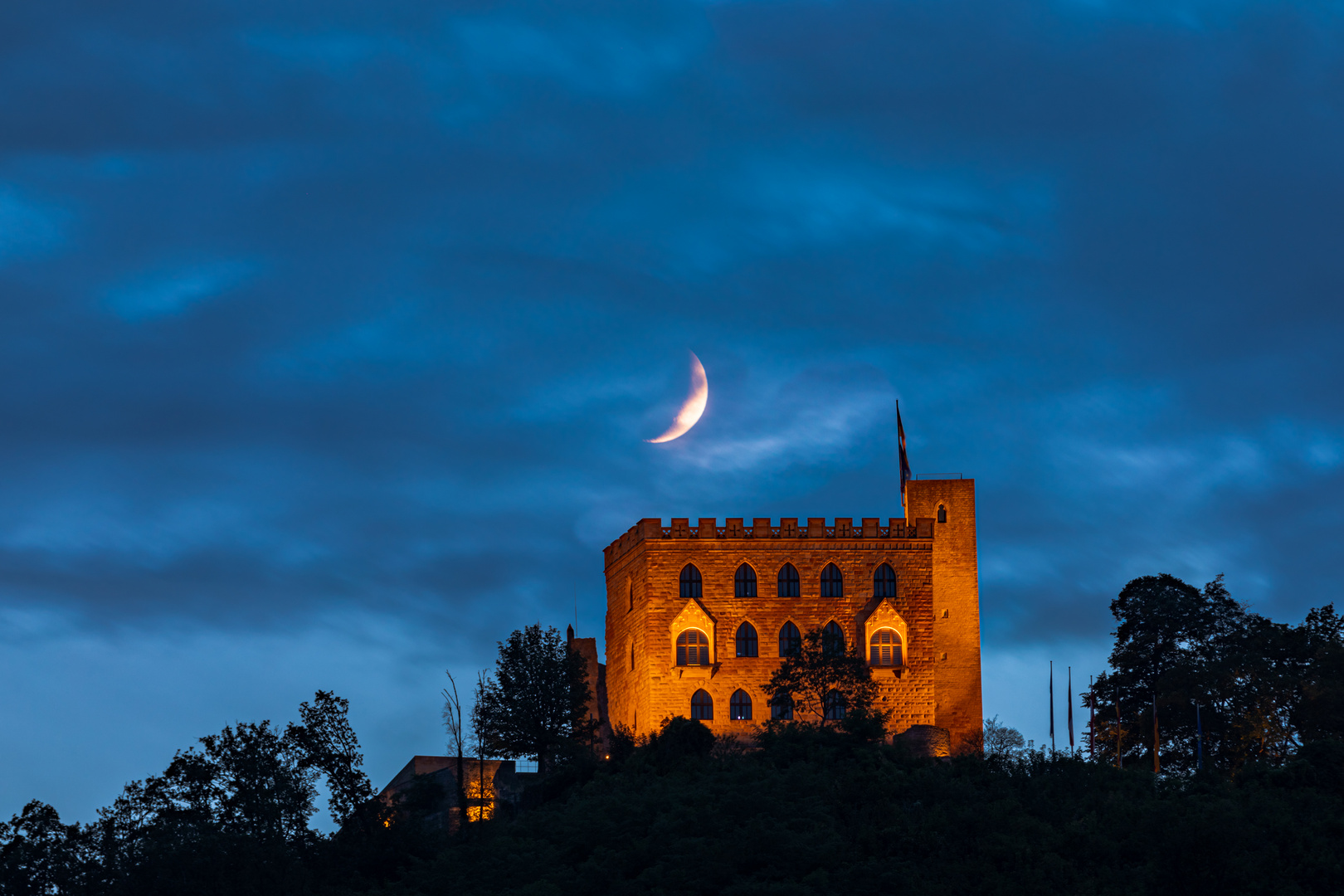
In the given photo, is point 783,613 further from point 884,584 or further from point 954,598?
point 954,598

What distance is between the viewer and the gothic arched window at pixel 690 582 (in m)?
75.2

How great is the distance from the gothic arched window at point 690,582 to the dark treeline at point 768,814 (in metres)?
5.40

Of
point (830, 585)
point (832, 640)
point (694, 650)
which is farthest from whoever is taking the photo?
point (830, 585)

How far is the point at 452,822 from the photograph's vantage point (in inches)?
2717

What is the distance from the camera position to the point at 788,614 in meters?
74.8

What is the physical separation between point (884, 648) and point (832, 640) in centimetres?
234

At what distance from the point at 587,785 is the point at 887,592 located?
15892mm

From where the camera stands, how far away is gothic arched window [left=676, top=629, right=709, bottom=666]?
7412 centimetres

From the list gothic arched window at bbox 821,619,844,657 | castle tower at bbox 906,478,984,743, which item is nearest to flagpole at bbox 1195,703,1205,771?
castle tower at bbox 906,478,984,743

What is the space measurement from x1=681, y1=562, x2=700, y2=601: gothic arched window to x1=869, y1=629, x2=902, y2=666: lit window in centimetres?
715

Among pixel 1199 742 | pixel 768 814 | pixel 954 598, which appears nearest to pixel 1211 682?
pixel 1199 742

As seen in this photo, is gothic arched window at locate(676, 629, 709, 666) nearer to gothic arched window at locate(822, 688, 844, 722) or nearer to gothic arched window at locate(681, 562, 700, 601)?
gothic arched window at locate(681, 562, 700, 601)

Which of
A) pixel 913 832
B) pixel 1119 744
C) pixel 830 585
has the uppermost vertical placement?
pixel 830 585

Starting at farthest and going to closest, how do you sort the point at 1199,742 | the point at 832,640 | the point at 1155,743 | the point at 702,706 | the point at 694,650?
the point at 1155,743, the point at 694,650, the point at 832,640, the point at 702,706, the point at 1199,742
